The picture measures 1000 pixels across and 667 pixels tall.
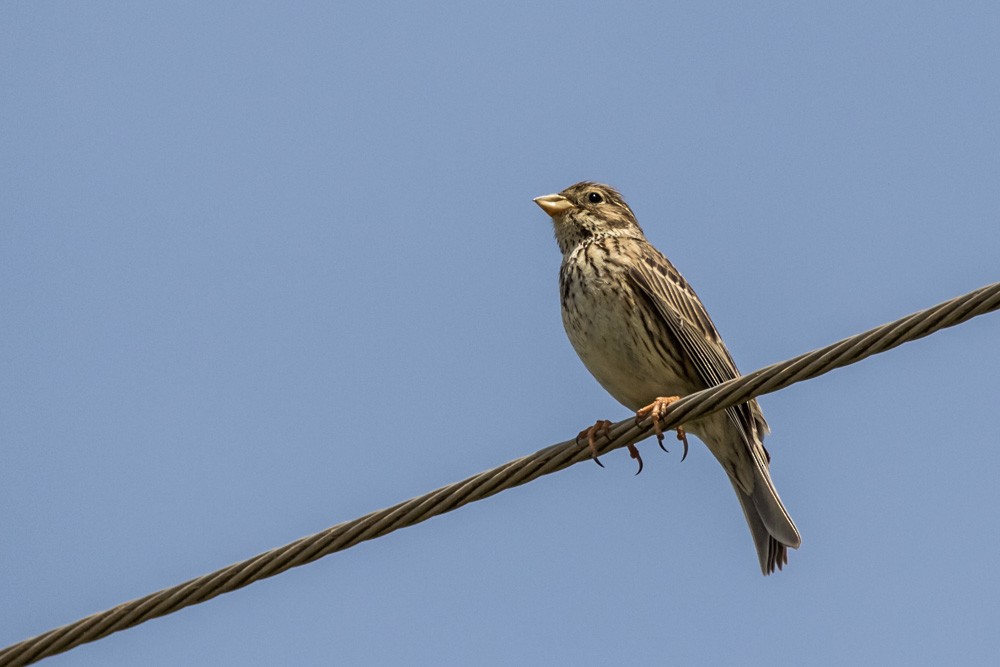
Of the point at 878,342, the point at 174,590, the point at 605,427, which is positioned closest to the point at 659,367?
→ the point at 605,427

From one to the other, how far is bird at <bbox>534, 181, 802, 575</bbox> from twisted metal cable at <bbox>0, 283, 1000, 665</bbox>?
211 centimetres

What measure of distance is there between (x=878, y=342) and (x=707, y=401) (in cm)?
80

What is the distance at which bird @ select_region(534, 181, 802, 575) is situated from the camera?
8.03 meters

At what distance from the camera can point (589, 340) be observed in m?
8.06

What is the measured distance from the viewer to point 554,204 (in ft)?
30.3

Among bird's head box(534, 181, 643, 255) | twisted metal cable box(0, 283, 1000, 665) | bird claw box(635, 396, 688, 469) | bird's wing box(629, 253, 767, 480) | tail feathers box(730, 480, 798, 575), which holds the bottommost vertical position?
tail feathers box(730, 480, 798, 575)

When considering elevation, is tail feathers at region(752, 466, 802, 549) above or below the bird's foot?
below

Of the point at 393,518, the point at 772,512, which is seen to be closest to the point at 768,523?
the point at 772,512

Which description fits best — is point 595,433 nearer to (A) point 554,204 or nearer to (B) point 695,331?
(B) point 695,331

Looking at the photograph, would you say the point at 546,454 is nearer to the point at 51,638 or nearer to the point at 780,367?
the point at 780,367

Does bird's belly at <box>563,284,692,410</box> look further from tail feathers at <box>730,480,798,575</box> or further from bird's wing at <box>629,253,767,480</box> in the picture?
tail feathers at <box>730,480,798,575</box>

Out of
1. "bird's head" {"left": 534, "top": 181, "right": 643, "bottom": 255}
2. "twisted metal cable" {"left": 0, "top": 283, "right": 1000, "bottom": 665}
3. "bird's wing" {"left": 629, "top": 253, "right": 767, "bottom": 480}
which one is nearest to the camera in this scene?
"twisted metal cable" {"left": 0, "top": 283, "right": 1000, "bottom": 665}

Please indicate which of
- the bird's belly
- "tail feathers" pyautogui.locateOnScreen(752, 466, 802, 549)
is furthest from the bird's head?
"tail feathers" pyautogui.locateOnScreen(752, 466, 802, 549)

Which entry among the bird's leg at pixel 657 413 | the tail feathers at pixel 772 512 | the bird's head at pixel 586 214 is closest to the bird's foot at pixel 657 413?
the bird's leg at pixel 657 413
